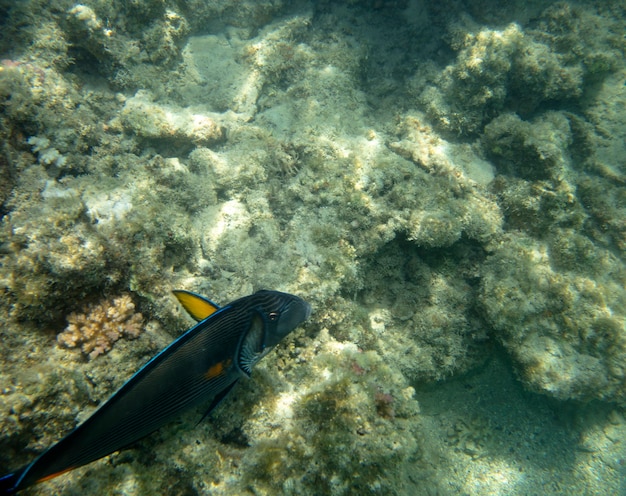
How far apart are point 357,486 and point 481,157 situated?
4771 mm

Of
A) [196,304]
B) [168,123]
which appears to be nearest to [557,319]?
[196,304]

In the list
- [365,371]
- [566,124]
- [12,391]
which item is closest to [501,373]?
[365,371]

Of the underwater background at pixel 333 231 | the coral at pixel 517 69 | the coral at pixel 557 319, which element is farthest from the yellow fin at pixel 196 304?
the coral at pixel 517 69

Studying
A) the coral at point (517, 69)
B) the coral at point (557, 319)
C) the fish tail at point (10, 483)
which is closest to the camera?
the fish tail at point (10, 483)

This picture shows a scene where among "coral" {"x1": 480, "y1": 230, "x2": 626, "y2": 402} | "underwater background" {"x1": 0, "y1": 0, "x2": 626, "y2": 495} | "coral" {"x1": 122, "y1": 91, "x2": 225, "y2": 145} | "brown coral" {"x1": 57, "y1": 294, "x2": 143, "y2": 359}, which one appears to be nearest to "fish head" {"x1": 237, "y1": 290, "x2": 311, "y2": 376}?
"underwater background" {"x1": 0, "y1": 0, "x2": 626, "y2": 495}

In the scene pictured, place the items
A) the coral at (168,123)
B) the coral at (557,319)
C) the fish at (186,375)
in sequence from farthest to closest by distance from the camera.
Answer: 1. the coral at (168,123)
2. the coral at (557,319)
3. the fish at (186,375)

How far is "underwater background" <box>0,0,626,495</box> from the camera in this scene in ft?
7.19

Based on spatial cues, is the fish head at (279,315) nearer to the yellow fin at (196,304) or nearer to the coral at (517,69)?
the yellow fin at (196,304)

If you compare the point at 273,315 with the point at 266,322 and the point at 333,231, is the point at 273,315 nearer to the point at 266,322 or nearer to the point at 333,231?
the point at 266,322

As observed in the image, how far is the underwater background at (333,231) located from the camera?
2191 mm

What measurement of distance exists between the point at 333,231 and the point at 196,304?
2106 millimetres

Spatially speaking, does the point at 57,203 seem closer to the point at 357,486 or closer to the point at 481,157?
the point at 357,486

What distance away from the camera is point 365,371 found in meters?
2.50

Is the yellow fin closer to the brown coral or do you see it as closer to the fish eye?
the fish eye
